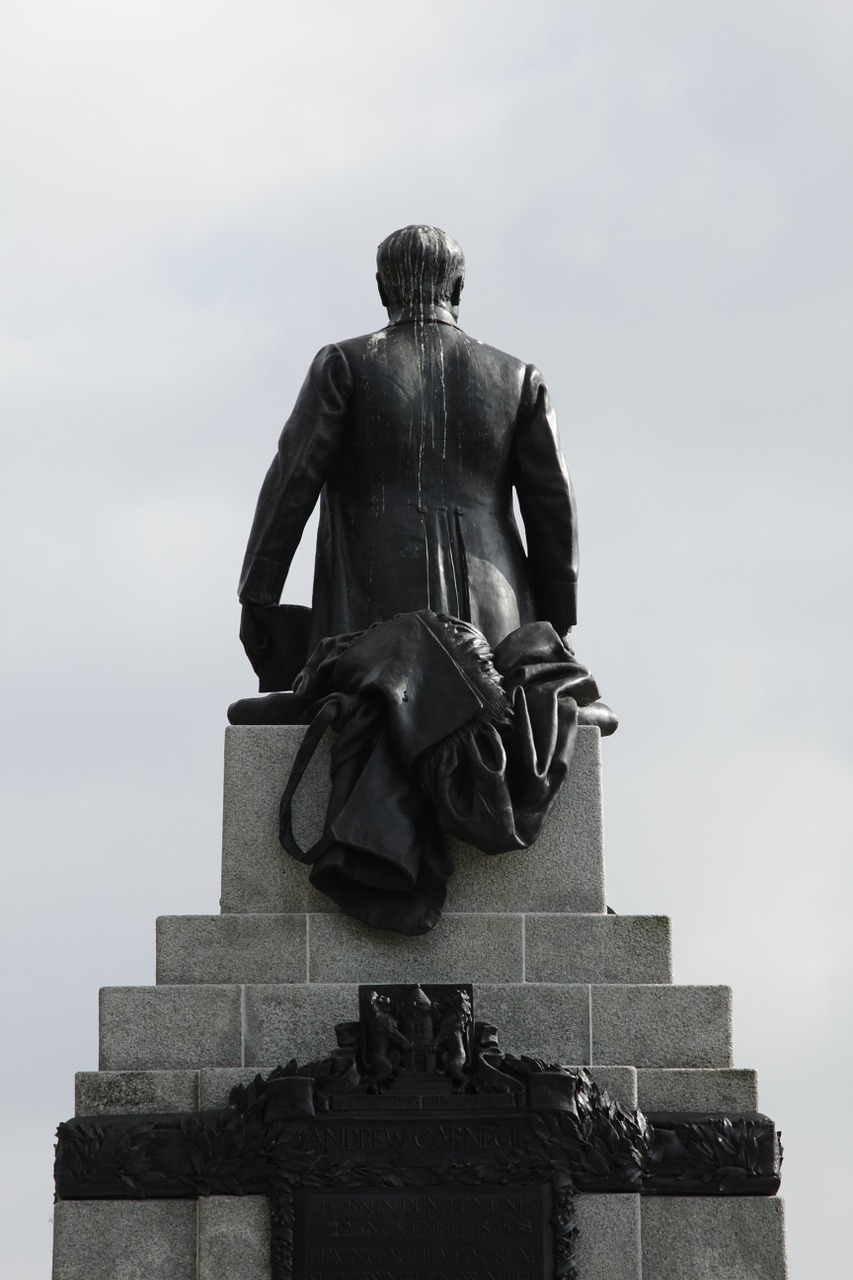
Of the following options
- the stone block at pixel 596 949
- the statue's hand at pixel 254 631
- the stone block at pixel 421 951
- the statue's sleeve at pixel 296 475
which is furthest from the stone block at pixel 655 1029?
the statue's sleeve at pixel 296 475

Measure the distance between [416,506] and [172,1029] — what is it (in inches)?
124

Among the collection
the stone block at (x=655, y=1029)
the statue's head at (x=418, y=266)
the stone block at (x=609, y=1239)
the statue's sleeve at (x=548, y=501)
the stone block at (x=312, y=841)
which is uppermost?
the statue's head at (x=418, y=266)

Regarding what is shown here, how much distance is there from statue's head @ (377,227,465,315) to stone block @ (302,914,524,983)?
11.9 ft

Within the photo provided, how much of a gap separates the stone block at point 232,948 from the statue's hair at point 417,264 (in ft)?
12.0

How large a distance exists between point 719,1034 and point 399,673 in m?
2.34

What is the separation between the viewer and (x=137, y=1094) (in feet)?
38.4

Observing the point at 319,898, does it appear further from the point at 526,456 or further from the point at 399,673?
the point at 526,456

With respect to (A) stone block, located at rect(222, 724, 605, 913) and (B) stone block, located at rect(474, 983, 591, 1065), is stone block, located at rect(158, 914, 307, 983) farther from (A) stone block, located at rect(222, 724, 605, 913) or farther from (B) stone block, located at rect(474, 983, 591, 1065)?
(B) stone block, located at rect(474, 983, 591, 1065)

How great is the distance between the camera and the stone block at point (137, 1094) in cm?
1171

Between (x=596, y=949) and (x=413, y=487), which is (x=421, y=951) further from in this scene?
(x=413, y=487)

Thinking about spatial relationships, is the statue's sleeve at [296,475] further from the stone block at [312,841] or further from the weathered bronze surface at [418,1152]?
the weathered bronze surface at [418,1152]

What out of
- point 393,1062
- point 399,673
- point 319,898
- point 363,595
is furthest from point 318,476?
point 393,1062

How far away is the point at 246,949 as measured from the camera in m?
12.1

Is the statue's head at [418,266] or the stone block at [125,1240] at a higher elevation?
the statue's head at [418,266]
